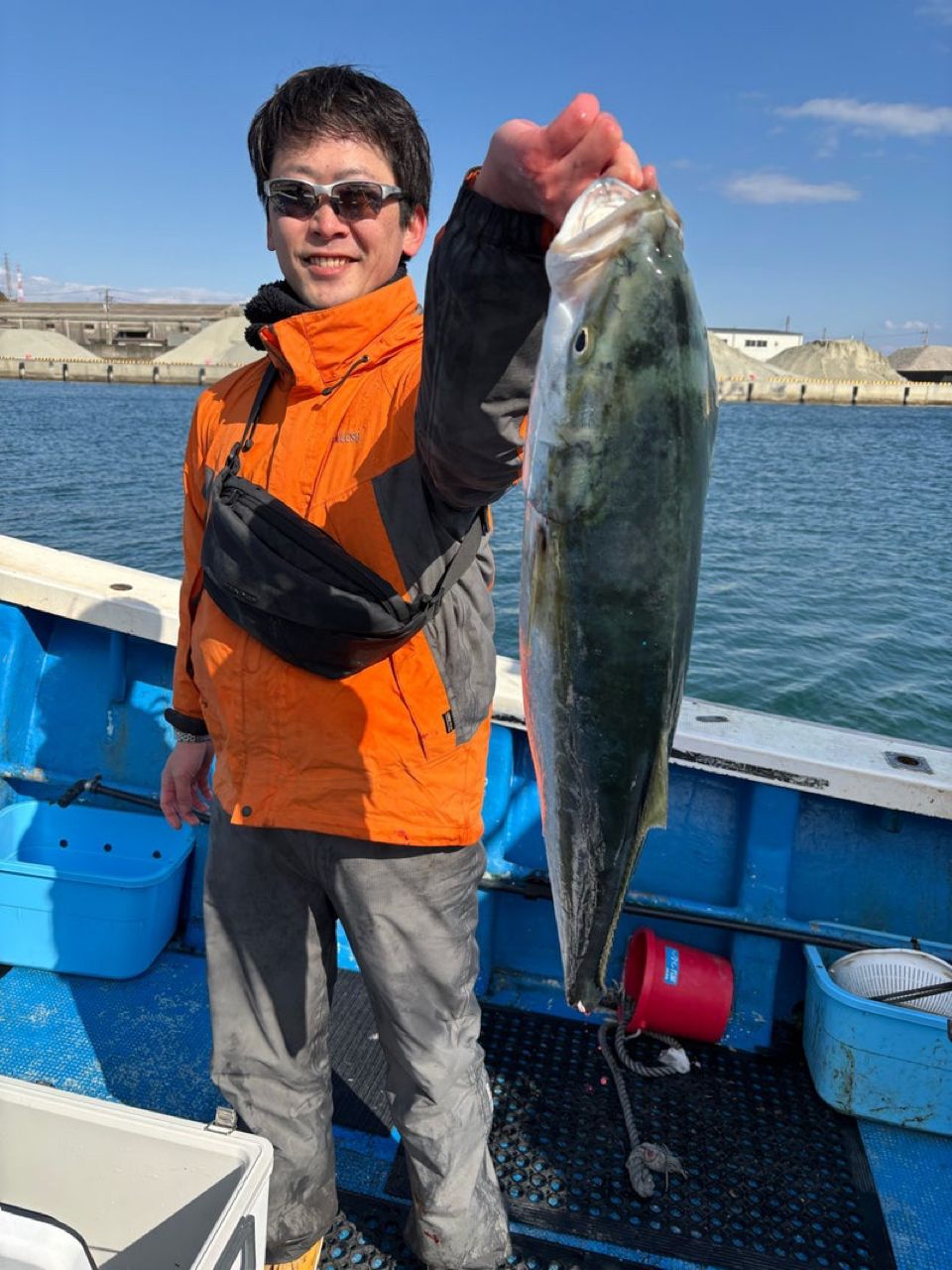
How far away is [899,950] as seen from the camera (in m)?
3.37

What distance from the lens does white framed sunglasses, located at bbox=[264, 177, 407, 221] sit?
2.08 metres

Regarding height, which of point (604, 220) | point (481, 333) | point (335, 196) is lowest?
point (481, 333)

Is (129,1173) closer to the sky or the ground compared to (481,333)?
closer to the ground

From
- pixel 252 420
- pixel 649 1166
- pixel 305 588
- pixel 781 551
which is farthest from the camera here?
pixel 781 551

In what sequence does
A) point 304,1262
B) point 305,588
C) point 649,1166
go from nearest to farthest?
point 305,588 < point 304,1262 < point 649,1166

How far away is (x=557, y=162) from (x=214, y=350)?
86758mm

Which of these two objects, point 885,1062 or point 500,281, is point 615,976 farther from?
point 500,281

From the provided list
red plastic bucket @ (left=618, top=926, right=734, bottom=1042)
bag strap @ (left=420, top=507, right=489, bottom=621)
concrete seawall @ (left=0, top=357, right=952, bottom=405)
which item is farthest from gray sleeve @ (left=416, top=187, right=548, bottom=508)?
concrete seawall @ (left=0, top=357, right=952, bottom=405)

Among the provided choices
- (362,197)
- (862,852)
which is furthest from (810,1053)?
(362,197)

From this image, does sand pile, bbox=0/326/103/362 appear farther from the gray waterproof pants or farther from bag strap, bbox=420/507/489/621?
bag strap, bbox=420/507/489/621

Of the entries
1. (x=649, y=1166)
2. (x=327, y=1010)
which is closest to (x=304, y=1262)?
(x=327, y=1010)

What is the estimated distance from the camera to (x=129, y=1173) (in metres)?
2.02

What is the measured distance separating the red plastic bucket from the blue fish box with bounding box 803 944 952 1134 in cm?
40

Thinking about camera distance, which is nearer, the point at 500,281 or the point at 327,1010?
the point at 500,281
